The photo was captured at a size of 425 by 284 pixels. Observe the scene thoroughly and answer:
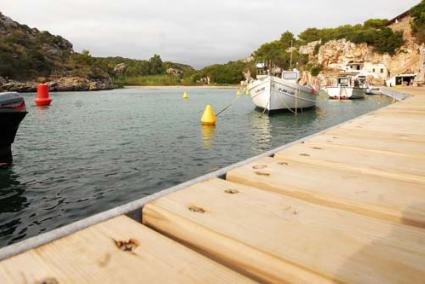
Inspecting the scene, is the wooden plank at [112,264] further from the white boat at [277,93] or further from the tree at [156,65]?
the tree at [156,65]

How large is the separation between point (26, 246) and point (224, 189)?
1.22 m

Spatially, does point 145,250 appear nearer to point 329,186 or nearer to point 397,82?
point 329,186

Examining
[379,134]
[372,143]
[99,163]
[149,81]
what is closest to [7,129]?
[99,163]

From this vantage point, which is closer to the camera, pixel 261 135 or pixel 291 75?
pixel 261 135

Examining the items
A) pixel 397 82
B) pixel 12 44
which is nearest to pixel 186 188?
pixel 397 82

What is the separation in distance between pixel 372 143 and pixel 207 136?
11273mm

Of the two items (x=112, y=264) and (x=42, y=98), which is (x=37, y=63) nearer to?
(x=42, y=98)

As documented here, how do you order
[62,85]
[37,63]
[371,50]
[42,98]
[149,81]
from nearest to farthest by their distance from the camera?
1. [42,98]
2. [371,50]
3. [62,85]
4. [37,63]
5. [149,81]

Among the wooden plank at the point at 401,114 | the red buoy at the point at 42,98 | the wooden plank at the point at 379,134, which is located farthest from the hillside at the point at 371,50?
the wooden plank at the point at 379,134

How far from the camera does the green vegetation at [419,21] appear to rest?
282 feet

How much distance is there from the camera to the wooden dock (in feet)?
4.12

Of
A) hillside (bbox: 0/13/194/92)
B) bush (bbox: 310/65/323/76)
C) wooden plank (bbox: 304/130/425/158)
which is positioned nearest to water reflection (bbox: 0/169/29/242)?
wooden plank (bbox: 304/130/425/158)

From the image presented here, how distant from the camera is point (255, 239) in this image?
1506 millimetres

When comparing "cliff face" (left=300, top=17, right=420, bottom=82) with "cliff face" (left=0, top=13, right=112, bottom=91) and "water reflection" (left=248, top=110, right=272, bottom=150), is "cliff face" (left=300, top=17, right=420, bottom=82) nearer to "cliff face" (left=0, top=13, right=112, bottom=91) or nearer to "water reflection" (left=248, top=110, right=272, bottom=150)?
"water reflection" (left=248, top=110, right=272, bottom=150)
